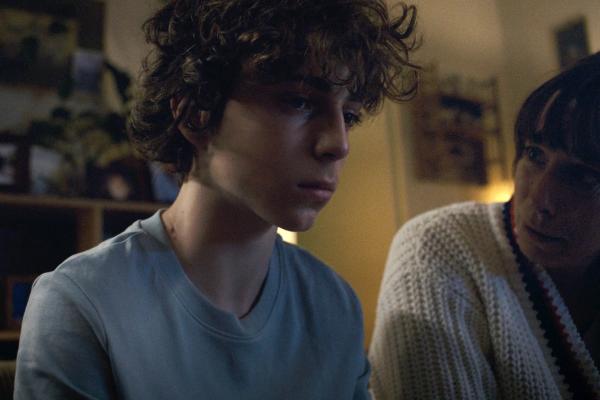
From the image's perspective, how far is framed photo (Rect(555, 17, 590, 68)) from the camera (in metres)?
0.85

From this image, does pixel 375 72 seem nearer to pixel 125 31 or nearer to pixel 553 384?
pixel 553 384

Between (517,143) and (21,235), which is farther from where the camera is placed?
(21,235)

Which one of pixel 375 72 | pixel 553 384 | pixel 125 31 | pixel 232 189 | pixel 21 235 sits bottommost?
pixel 553 384

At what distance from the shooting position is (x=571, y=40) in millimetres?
932

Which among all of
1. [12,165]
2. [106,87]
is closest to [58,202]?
[12,165]

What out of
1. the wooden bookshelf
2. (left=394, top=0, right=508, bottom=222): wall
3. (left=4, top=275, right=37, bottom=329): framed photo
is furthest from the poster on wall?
(left=394, top=0, right=508, bottom=222): wall

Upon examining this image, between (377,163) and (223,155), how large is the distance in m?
0.92

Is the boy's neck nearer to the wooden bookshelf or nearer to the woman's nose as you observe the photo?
the woman's nose

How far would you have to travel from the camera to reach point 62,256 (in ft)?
4.35

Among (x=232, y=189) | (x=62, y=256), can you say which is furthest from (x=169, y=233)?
(x=62, y=256)

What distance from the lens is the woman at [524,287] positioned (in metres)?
0.64

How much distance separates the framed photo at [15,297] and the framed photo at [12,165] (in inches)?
12.8

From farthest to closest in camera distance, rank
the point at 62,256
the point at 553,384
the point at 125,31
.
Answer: the point at 125,31 → the point at 62,256 → the point at 553,384

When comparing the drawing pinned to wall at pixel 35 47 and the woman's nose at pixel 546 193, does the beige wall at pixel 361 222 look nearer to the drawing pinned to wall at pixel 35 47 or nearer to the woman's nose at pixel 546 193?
the woman's nose at pixel 546 193
